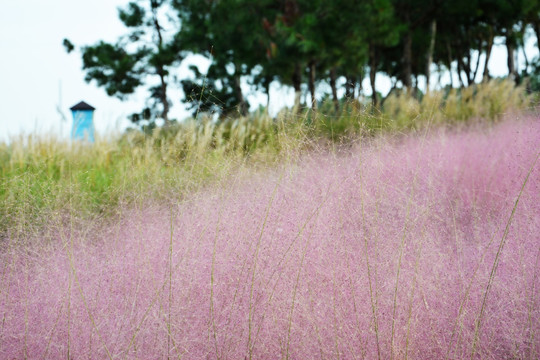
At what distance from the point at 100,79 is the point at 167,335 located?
43.0 ft

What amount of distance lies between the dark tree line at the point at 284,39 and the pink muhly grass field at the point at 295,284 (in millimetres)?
2908

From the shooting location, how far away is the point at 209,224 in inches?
89.0

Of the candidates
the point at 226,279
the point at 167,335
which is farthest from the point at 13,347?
the point at 226,279

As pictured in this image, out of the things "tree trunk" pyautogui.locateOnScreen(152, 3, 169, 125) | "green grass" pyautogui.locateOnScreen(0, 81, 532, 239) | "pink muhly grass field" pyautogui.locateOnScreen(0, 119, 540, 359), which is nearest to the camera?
"pink muhly grass field" pyautogui.locateOnScreen(0, 119, 540, 359)

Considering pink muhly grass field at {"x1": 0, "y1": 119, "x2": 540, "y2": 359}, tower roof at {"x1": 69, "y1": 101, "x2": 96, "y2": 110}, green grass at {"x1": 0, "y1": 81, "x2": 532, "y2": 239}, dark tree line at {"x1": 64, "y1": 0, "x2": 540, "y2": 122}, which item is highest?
dark tree line at {"x1": 64, "y1": 0, "x2": 540, "y2": 122}

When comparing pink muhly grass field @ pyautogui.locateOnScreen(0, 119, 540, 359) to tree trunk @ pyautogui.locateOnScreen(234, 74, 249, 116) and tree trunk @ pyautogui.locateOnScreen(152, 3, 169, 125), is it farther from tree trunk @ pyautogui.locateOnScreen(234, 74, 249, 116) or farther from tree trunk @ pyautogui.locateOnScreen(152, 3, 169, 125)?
tree trunk @ pyautogui.locateOnScreen(152, 3, 169, 125)

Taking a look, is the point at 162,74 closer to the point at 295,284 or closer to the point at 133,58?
the point at 133,58

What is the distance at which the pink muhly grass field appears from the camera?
1.69 m

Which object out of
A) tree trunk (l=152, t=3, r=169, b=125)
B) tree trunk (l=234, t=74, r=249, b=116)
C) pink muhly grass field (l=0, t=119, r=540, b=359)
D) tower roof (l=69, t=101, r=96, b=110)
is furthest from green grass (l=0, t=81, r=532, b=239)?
tree trunk (l=152, t=3, r=169, b=125)

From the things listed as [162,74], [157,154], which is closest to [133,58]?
[162,74]

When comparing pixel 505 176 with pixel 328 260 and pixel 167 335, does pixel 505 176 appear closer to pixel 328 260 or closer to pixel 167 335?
pixel 328 260

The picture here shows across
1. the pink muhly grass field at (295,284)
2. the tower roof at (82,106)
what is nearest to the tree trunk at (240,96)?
the tower roof at (82,106)

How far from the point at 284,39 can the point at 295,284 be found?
790 centimetres

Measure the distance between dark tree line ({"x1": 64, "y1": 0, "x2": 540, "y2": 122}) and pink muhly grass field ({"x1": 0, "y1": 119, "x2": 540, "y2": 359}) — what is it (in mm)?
2908
